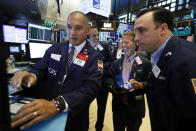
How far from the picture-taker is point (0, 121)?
10.8 inches

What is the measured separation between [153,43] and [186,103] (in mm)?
538

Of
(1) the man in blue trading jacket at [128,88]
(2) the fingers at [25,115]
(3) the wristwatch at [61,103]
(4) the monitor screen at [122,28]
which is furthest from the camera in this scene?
(4) the monitor screen at [122,28]

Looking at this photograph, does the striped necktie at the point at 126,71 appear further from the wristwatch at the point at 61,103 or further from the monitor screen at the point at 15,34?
the monitor screen at the point at 15,34

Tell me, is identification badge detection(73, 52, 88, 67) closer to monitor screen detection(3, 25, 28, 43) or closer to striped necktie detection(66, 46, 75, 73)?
striped necktie detection(66, 46, 75, 73)

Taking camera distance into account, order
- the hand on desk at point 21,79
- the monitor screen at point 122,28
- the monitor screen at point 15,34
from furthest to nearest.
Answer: the monitor screen at point 122,28, the monitor screen at point 15,34, the hand on desk at point 21,79

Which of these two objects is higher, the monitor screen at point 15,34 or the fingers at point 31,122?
the monitor screen at point 15,34

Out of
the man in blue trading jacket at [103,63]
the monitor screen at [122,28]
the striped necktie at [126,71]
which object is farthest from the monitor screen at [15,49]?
the monitor screen at [122,28]

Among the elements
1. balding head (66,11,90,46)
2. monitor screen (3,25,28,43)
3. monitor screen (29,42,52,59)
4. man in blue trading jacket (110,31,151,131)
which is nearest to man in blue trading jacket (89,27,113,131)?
man in blue trading jacket (110,31,151,131)

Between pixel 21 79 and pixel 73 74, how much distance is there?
1.20ft

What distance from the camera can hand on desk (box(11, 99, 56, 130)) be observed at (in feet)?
1.56

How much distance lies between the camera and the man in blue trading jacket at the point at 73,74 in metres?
0.81

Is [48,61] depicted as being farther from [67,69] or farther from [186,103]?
[186,103]

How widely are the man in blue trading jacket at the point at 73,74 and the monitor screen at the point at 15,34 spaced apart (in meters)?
1.41

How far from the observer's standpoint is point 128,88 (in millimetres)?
1469
